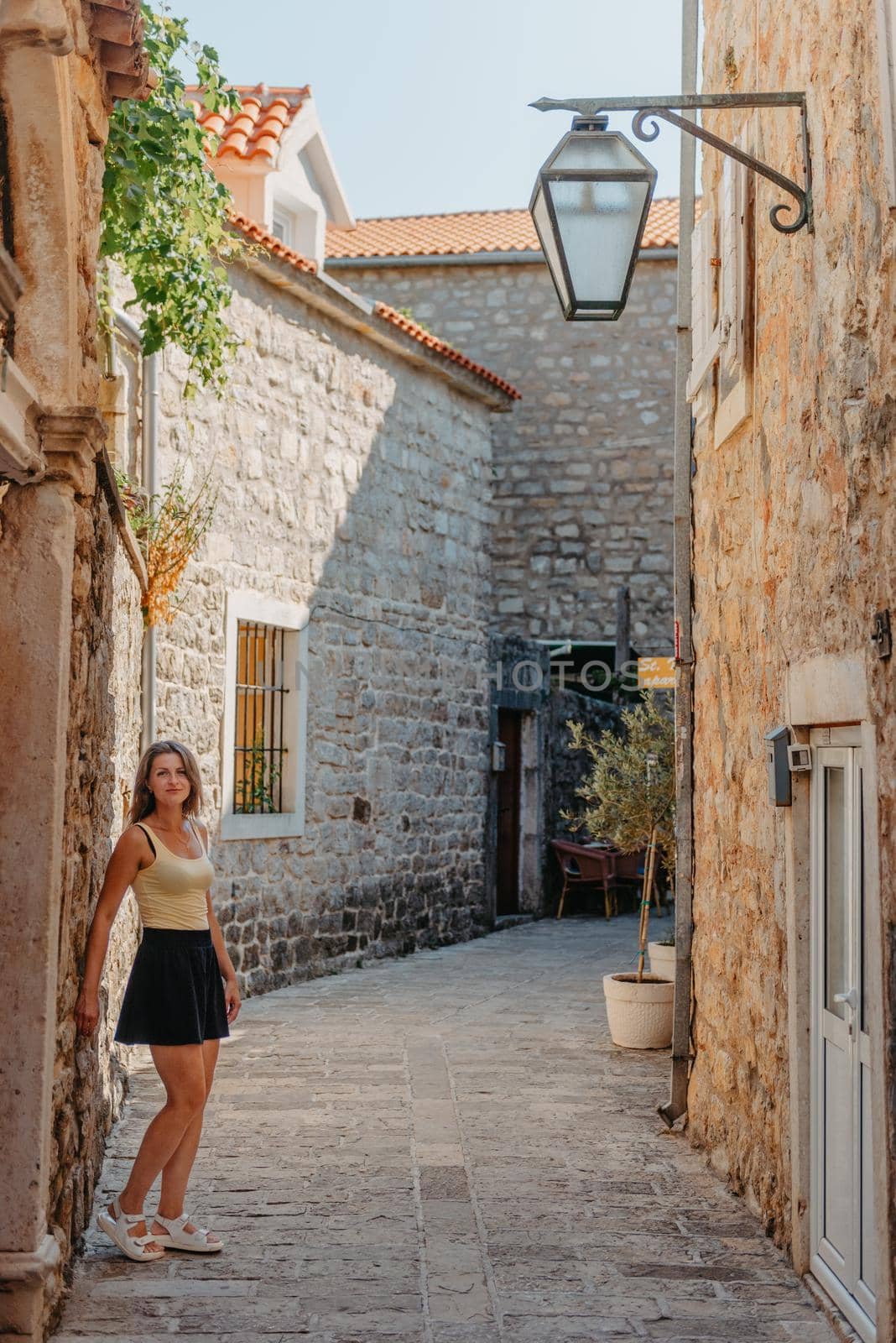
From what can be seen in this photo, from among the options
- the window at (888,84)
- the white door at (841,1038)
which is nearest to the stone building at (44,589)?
the window at (888,84)

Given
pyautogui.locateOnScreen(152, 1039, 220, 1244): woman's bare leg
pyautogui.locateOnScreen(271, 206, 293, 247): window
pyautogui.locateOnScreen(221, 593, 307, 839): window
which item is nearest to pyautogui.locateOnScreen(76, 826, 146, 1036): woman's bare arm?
pyautogui.locateOnScreen(152, 1039, 220, 1244): woman's bare leg

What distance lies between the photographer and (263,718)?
1114cm

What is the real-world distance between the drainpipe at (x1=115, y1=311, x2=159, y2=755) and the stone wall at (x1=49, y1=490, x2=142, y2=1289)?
7.02 feet

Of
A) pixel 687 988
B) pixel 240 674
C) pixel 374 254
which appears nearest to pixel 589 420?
pixel 374 254

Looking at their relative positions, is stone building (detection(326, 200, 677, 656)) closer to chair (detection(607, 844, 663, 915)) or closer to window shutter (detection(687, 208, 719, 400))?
chair (detection(607, 844, 663, 915))

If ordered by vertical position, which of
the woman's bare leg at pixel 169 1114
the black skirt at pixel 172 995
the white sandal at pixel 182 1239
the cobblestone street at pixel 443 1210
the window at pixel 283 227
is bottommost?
the cobblestone street at pixel 443 1210

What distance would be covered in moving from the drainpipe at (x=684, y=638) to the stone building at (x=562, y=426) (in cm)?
1106

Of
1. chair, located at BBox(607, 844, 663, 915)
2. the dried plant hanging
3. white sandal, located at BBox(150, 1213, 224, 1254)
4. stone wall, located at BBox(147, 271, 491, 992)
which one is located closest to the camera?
white sandal, located at BBox(150, 1213, 224, 1254)

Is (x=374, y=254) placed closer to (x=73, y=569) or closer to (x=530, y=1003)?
(x=530, y=1003)

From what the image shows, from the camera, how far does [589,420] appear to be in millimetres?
18562

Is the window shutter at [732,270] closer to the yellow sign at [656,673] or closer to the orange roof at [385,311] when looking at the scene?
the yellow sign at [656,673]

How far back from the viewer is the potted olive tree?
27.9ft

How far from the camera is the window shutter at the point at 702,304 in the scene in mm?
6438

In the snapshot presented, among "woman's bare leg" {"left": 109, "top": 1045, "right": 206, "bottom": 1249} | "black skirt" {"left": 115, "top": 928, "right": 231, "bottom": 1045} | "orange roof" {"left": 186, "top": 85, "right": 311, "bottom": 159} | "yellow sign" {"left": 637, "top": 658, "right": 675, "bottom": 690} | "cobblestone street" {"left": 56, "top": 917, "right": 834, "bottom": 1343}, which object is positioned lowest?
"cobblestone street" {"left": 56, "top": 917, "right": 834, "bottom": 1343}
